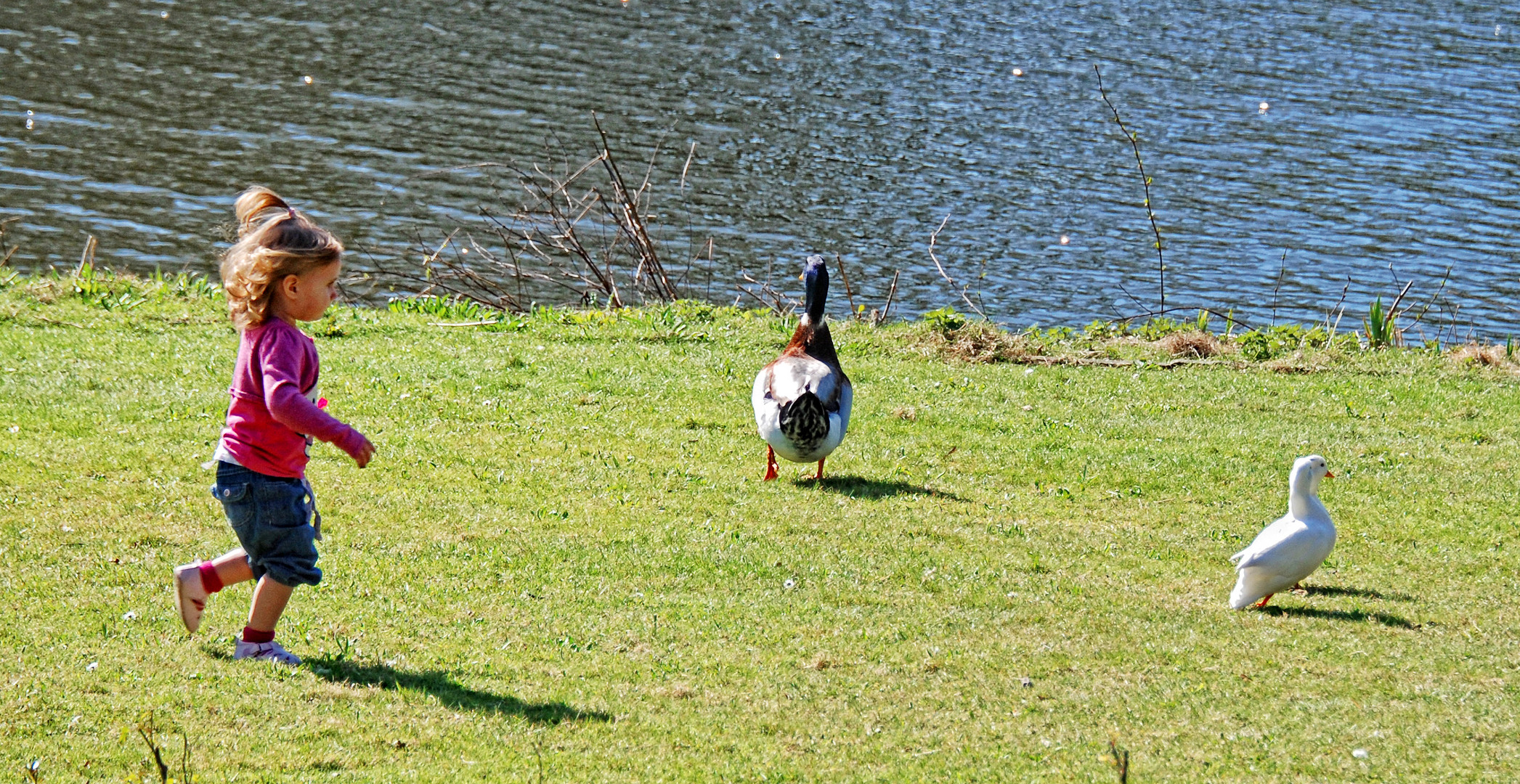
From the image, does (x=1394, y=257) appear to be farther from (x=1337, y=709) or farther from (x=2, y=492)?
(x=2, y=492)

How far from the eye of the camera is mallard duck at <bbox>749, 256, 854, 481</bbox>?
28.9 ft

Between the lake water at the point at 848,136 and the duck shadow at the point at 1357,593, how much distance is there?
10.4 metres

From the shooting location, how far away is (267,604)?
5.66 meters

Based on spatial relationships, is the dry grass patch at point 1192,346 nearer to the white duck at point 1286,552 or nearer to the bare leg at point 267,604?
the white duck at point 1286,552

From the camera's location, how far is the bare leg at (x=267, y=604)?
221 inches

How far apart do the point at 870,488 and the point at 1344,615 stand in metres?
3.19

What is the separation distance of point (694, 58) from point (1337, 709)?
26.8 m

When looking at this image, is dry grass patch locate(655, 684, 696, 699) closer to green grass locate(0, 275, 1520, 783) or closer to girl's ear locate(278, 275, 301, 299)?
green grass locate(0, 275, 1520, 783)

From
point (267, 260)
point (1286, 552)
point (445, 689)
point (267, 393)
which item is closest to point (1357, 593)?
point (1286, 552)

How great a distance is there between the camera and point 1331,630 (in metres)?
6.79

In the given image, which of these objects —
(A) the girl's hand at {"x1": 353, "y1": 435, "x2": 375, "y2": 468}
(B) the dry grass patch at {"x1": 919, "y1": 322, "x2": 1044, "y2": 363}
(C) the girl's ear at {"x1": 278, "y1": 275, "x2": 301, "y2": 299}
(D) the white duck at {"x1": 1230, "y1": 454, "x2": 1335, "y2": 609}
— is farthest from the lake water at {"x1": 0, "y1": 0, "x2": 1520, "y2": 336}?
(A) the girl's hand at {"x1": 353, "y1": 435, "x2": 375, "y2": 468}

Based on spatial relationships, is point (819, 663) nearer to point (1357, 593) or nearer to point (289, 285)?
point (289, 285)

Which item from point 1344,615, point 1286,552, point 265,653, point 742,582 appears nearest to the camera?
point 265,653

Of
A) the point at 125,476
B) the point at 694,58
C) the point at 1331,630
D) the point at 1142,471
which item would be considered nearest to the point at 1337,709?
the point at 1331,630
